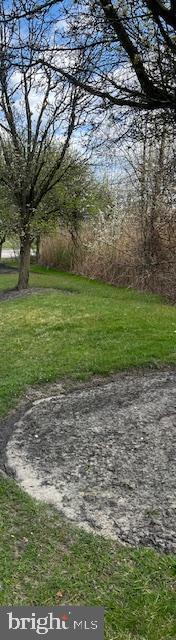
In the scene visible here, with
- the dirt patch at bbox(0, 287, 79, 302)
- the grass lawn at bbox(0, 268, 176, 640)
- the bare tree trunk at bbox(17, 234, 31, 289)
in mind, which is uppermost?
the bare tree trunk at bbox(17, 234, 31, 289)

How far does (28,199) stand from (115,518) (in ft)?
37.4

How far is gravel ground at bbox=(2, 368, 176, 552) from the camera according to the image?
2963mm

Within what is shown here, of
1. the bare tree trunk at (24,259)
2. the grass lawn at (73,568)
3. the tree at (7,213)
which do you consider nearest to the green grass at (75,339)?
the grass lawn at (73,568)

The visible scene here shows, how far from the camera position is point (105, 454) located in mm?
3760

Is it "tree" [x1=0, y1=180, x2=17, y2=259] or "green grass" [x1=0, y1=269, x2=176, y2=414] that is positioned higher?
"tree" [x1=0, y1=180, x2=17, y2=259]

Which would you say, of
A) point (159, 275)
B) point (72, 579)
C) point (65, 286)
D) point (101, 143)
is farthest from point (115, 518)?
point (65, 286)

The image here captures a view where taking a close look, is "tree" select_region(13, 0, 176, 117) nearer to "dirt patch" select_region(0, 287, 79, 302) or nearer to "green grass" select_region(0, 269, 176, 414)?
"green grass" select_region(0, 269, 176, 414)

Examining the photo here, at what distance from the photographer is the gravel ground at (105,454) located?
296cm

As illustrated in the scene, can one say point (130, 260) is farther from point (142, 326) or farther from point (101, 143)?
point (101, 143)

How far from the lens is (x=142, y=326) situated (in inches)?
309

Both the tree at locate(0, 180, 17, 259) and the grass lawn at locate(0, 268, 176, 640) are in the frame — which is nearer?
the grass lawn at locate(0, 268, 176, 640)

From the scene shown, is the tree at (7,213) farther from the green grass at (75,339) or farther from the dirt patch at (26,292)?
the green grass at (75,339)

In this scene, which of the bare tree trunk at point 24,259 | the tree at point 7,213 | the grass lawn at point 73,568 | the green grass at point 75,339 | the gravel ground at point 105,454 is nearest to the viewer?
the grass lawn at point 73,568

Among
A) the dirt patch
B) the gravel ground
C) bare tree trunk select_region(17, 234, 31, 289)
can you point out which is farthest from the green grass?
bare tree trunk select_region(17, 234, 31, 289)
